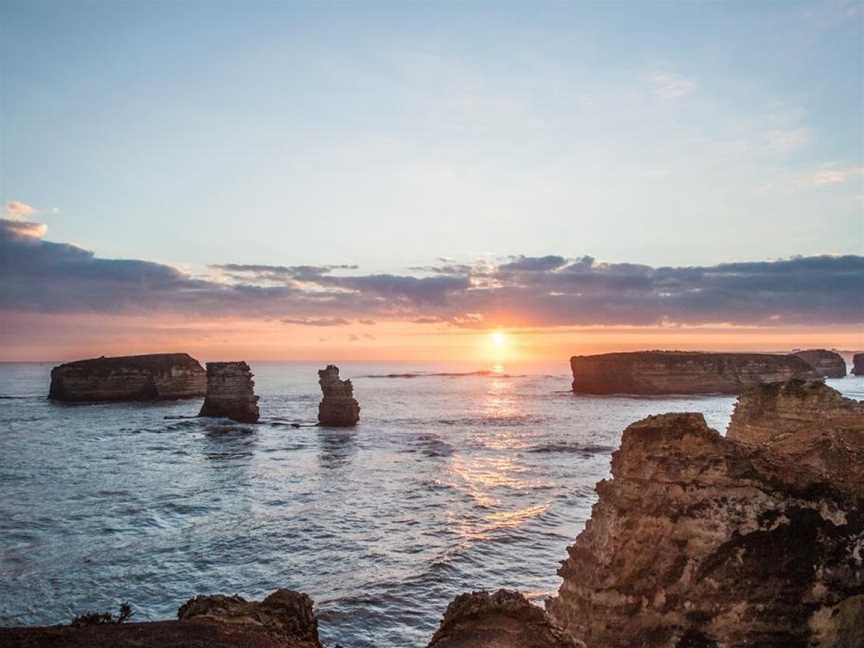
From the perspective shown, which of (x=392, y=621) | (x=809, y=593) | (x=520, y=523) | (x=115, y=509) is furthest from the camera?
(x=115, y=509)

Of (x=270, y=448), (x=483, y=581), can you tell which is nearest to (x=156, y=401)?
(x=270, y=448)

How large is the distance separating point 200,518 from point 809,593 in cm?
2897

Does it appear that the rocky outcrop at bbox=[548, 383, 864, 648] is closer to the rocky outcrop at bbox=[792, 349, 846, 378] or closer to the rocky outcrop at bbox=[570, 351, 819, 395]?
the rocky outcrop at bbox=[570, 351, 819, 395]

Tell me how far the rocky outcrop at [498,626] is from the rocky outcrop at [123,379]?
4519 inches

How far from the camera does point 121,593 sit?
19.9 meters

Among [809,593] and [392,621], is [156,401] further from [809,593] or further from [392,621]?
[809,593]

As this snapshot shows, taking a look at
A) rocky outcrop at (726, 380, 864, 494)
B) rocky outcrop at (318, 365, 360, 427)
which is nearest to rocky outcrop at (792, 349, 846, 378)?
rocky outcrop at (318, 365, 360, 427)

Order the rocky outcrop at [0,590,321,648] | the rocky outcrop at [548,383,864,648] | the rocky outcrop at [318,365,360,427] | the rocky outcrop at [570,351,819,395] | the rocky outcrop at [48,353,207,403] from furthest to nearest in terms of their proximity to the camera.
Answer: the rocky outcrop at [570,351,819,395]
the rocky outcrop at [48,353,207,403]
the rocky outcrop at [318,365,360,427]
the rocky outcrop at [548,383,864,648]
the rocky outcrop at [0,590,321,648]

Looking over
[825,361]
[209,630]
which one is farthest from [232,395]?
[825,361]

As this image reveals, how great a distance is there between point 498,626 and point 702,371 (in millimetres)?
123646

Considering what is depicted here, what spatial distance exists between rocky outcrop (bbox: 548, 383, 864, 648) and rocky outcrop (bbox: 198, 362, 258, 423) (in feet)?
231

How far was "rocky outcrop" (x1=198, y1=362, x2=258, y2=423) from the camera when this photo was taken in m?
74.8

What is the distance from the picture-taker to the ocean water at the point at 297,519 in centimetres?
1997

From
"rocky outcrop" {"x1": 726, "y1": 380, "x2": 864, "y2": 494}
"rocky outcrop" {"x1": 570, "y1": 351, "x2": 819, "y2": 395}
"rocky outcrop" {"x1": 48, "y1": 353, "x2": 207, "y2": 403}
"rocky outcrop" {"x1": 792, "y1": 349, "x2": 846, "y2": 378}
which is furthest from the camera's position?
"rocky outcrop" {"x1": 792, "y1": 349, "x2": 846, "y2": 378}
